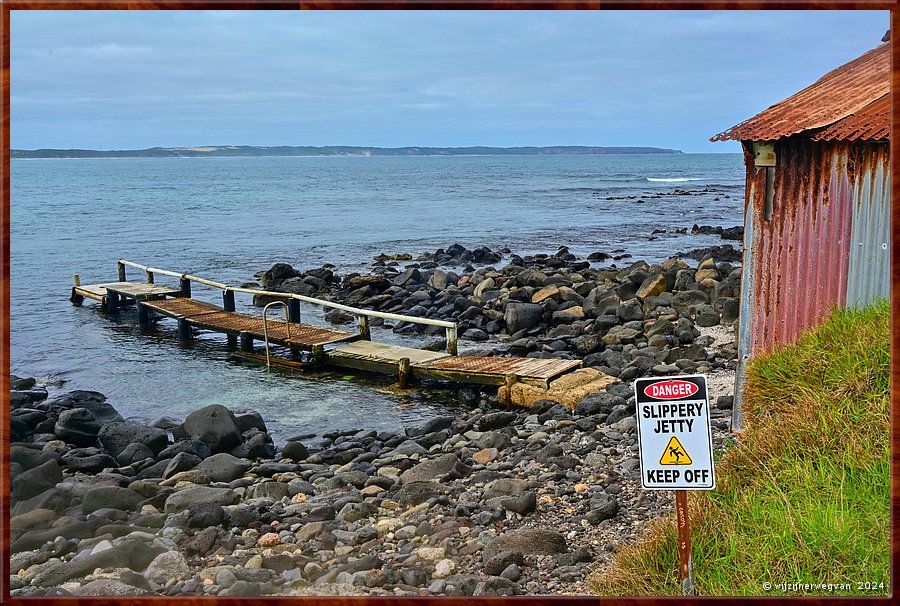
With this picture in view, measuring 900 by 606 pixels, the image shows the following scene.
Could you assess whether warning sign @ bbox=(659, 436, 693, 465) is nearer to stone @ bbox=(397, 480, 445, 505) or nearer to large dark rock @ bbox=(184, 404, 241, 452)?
stone @ bbox=(397, 480, 445, 505)

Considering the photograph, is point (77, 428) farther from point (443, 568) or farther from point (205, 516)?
point (443, 568)

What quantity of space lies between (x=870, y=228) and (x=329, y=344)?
9883mm

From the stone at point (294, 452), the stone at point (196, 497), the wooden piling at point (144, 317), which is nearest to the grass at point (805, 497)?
the stone at point (196, 497)

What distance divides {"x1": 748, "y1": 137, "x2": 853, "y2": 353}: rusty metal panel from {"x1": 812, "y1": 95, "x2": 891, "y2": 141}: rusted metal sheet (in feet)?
0.74

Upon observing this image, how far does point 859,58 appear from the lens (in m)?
8.41

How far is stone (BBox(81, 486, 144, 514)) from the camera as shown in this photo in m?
7.71

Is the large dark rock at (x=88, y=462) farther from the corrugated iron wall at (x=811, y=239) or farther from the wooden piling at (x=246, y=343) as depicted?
the corrugated iron wall at (x=811, y=239)

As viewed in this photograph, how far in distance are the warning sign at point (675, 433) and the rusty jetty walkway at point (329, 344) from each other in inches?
290

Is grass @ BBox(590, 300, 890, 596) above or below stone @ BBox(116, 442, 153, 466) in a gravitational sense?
above

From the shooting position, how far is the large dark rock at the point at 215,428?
9.97m

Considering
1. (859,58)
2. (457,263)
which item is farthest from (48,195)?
(859,58)

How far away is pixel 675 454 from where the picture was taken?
3814 mm

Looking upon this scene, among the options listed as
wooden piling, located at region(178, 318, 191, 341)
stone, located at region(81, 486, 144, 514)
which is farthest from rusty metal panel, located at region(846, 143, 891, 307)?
wooden piling, located at region(178, 318, 191, 341)

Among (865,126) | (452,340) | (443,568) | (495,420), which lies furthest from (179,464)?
(865,126)
